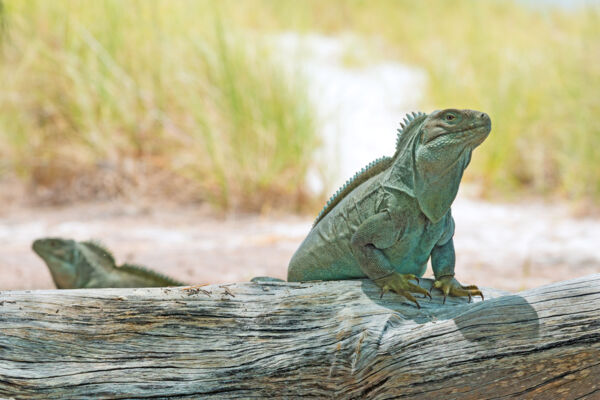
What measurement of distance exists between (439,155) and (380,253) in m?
0.45

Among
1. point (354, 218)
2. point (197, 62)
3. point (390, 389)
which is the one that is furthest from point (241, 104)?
point (390, 389)

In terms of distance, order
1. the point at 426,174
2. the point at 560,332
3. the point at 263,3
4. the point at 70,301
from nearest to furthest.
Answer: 1. the point at 560,332
2. the point at 426,174
3. the point at 70,301
4. the point at 263,3

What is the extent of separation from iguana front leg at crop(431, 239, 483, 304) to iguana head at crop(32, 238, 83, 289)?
8.80ft

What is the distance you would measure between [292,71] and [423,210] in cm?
629

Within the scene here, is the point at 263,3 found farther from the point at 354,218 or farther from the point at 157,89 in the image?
the point at 354,218

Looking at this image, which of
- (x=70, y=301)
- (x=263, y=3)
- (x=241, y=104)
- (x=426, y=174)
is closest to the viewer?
(x=426, y=174)

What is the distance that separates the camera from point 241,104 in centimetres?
782

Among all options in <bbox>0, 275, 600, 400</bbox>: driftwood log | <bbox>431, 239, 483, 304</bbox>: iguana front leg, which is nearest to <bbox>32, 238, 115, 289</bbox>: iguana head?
<bbox>0, 275, 600, 400</bbox>: driftwood log

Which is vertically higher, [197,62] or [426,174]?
[197,62]

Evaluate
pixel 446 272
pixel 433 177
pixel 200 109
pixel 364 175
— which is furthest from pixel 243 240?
pixel 433 177

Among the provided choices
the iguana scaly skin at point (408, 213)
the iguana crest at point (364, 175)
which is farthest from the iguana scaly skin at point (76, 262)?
the iguana scaly skin at point (408, 213)

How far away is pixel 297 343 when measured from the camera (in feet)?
8.54

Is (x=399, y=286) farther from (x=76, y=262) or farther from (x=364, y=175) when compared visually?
(x=76, y=262)

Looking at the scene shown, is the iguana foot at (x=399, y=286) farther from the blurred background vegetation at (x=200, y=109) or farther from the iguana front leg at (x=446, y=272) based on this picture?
the blurred background vegetation at (x=200, y=109)
